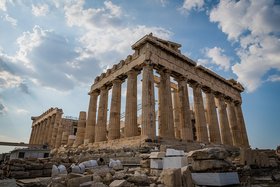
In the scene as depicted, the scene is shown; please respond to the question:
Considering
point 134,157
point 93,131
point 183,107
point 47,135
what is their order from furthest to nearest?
point 47,135 < point 93,131 < point 183,107 < point 134,157

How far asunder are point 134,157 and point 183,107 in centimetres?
1118

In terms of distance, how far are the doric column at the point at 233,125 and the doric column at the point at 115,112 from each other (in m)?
17.1

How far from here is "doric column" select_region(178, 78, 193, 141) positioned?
1959cm

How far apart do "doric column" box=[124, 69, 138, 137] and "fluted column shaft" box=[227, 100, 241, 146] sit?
16.9 m

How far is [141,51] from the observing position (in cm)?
1988

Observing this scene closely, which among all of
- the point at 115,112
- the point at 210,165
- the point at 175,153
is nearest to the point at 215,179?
the point at 210,165

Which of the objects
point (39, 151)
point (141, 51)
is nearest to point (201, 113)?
point (141, 51)

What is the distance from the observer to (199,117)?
22.3 metres

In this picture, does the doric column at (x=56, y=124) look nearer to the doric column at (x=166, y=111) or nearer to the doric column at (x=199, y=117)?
the doric column at (x=166, y=111)

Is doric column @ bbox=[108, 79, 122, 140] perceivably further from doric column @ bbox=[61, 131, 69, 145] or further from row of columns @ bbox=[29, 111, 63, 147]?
row of columns @ bbox=[29, 111, 63, 147]

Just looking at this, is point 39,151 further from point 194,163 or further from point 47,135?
point 194,163

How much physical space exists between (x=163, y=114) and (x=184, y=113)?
2.74 m

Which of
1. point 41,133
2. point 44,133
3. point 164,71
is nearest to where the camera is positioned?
point 164,71

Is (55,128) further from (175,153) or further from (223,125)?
(175,153)
